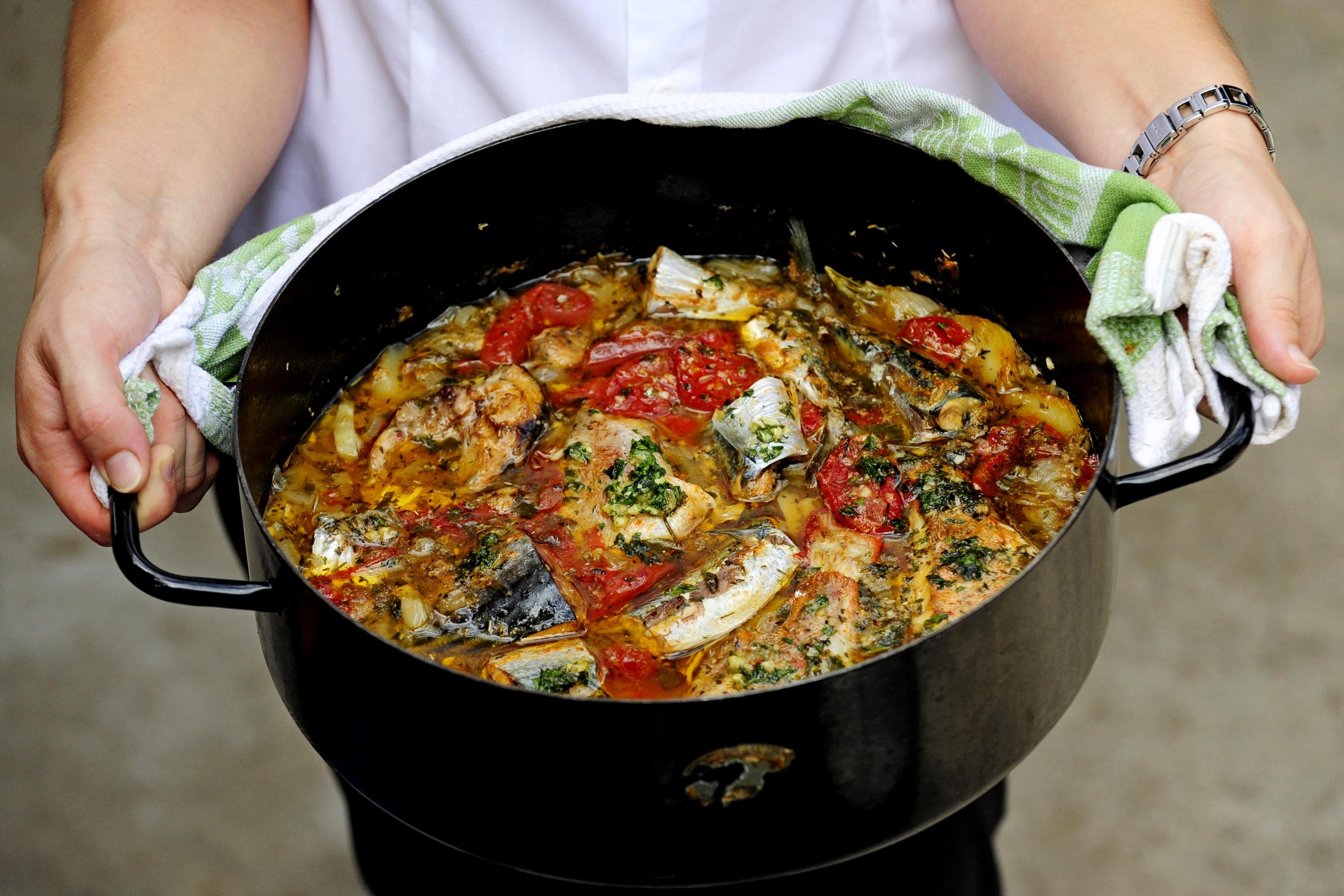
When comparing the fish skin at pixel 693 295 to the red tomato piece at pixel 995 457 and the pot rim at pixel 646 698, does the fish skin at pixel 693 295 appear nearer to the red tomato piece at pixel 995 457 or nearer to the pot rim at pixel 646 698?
the pot rim at pixel 646 698

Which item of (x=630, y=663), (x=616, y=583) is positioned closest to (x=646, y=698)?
(x=630, y=663)

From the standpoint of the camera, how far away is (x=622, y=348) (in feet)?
5.73

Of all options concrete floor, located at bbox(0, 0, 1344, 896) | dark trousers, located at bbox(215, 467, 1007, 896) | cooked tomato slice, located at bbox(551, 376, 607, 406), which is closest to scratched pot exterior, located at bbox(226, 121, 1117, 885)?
cooked tomato slice, located at bbox(551, 376, 607, 406)

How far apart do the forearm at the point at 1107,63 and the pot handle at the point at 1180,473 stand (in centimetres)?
45

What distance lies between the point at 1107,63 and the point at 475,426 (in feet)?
3.25

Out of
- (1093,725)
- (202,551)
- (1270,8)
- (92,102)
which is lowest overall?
(202,551)

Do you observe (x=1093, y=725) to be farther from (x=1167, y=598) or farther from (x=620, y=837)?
(x=620, y=837)

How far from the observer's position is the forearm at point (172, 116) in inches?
61.7

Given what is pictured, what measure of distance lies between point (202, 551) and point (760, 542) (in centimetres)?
257

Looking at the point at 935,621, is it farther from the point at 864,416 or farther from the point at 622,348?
the point at 622,348

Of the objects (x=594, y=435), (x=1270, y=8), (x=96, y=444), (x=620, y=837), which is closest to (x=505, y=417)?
(x=594, y=435)

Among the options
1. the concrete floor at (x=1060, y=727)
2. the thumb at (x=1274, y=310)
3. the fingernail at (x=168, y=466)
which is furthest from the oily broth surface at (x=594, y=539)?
the concrete floor at (x=1060, y=727)

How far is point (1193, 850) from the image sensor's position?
290 centimetres

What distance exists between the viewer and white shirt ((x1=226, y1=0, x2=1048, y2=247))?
177cm
